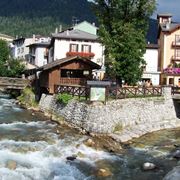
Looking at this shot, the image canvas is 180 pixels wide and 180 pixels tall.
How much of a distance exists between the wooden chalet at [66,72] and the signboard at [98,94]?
11208 millimetres

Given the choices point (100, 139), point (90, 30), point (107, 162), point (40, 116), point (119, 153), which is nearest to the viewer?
point (107, 162)

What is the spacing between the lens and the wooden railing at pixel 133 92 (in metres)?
38.9

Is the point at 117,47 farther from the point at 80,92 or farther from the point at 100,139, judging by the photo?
the point at 100,139

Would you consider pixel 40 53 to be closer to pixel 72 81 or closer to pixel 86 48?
pixel 86 48

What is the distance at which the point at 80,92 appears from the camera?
4156cm

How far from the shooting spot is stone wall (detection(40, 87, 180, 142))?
117 ft

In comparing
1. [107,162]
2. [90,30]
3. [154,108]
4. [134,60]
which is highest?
[90,30]

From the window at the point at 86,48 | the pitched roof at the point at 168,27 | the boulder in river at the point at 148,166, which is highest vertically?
the pitched roof at the point at 168,27

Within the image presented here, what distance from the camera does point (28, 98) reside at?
179 ft

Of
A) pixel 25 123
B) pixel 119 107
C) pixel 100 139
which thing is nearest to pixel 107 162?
pixel 100 139

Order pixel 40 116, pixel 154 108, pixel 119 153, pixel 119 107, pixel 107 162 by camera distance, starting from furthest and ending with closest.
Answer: pixel 40 116 → pixel 154 108 → pixel 119 107 → pixel 119 153 → pixel 107 162

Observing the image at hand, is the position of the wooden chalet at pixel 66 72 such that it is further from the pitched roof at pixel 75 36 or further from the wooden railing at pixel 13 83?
the pitched roof at pixel 75 36

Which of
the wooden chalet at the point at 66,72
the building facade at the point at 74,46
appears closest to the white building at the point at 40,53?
the building facade at the point at 74,46

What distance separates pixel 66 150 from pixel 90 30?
63076mm
